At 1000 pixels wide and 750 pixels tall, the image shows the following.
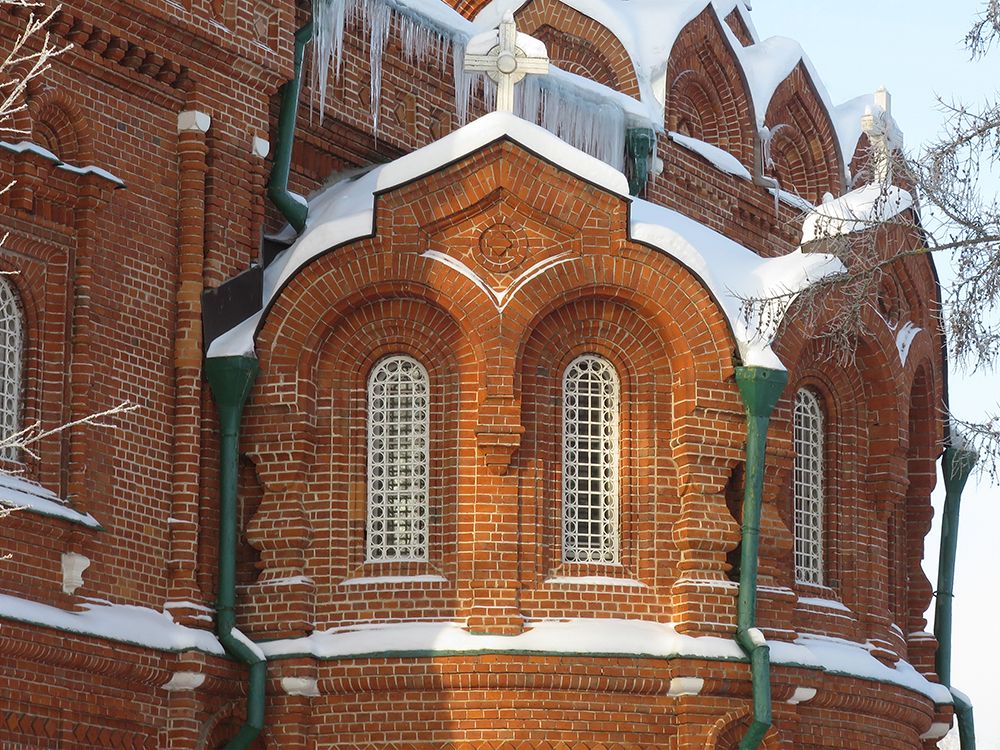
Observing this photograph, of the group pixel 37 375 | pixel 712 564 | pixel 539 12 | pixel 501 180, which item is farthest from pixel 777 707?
pixel 539 12

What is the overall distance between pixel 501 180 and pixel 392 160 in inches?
94.6

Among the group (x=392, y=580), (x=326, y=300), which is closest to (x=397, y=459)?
(x=392, y=580)

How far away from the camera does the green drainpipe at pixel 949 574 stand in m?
23.4

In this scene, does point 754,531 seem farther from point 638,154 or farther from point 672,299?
point 638,154

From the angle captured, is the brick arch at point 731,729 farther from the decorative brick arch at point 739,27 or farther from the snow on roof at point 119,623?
the decorative brick arch at point 739,27

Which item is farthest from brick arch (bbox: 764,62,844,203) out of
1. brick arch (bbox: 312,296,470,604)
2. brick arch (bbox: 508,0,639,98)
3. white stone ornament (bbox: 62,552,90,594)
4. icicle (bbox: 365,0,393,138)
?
white stone ornament (bbox: 62,552,90,594)

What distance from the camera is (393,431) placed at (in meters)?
20.0

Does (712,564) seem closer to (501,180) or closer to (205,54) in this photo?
(501,180)

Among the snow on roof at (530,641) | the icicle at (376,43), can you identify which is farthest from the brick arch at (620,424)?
the icicle at (376,43)

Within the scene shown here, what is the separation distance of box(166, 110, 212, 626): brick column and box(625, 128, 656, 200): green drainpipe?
565cm

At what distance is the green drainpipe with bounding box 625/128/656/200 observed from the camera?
23984mm

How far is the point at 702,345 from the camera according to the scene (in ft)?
65.5

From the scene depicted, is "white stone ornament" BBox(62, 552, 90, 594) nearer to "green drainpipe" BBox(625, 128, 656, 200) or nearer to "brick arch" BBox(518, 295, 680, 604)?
"brick arch" BBox(518, 295, 680, 604)

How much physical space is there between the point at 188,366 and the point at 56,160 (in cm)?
218
